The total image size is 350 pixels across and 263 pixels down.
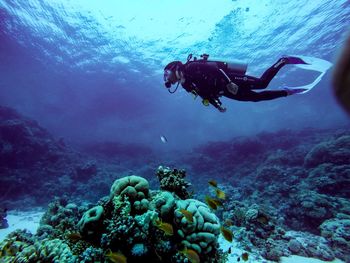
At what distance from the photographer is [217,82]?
7.23 meters

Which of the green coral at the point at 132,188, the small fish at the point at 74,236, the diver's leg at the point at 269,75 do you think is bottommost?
the small fish at the point at 74,236

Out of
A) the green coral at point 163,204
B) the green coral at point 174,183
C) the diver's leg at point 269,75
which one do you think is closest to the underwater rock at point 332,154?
the diver's leg at point 269,75

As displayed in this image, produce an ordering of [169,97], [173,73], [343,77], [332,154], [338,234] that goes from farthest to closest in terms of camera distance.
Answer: [169,97]
[332,154]
[338,234]
[173,73]
[343,77]

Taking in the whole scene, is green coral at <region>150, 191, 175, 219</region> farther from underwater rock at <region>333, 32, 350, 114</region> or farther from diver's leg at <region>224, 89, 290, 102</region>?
underwater rock at <region>333, 32, 350, 114</region>

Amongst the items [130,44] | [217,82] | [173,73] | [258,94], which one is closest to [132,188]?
[173,73]

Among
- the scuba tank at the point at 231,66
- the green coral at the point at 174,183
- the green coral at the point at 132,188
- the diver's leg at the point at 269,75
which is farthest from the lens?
the diver's leg at the point at 269,75

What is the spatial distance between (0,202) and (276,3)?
24275 mm

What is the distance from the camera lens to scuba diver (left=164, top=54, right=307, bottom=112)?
721cm

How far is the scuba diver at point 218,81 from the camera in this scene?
7.21 metres

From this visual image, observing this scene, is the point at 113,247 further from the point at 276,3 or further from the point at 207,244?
the point at 276,3

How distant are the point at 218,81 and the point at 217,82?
0.04m

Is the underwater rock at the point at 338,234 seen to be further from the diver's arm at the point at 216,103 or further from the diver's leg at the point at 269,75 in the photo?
the diver's arm at the point at 216,103

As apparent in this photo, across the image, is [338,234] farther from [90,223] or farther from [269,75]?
[90,223]

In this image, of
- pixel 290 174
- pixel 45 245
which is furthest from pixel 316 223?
pixel 45 245
